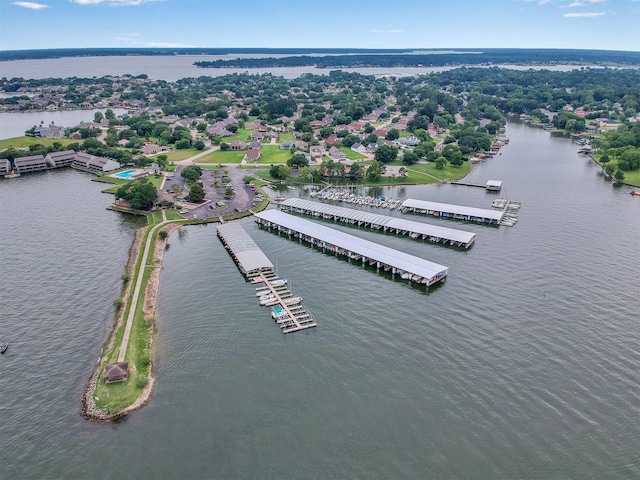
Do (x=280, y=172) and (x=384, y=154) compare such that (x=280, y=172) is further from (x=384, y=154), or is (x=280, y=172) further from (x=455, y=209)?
(x=455, y=209)

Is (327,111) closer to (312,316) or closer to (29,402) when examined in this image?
(312,316)

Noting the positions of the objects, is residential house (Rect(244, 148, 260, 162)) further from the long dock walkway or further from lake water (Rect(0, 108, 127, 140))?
A: lake water (Rect(0, 108, 127, 140))

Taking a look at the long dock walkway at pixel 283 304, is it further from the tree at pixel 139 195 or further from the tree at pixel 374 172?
the tree at pixel 374 172

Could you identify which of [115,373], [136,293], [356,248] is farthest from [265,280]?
[115,373]

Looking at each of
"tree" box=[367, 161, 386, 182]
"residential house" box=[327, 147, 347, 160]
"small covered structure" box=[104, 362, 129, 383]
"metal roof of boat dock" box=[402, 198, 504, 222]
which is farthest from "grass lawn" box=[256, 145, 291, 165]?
"small covered structure" box=[104, 362, 129, 383]

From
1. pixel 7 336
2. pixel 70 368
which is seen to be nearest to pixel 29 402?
pixel 70 368

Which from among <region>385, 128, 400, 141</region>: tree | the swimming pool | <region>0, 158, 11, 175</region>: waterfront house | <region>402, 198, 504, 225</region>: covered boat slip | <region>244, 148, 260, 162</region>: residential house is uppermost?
<region>385, 128, 400, 141</region>: tree
